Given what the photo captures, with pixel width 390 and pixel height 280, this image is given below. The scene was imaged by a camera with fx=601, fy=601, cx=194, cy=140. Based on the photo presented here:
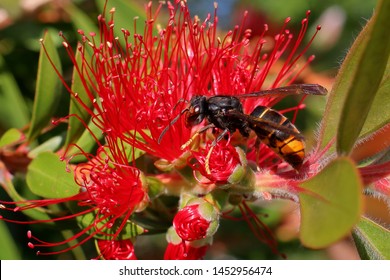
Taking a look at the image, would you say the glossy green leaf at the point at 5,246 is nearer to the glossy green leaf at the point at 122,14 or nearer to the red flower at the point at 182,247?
the red flower at the point at 182,247

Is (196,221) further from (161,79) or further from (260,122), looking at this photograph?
(161,79)

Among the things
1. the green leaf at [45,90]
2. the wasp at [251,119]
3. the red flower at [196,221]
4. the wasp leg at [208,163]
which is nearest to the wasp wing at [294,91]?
the wasp at [251,119]

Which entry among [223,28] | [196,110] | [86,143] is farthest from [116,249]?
[223,28]

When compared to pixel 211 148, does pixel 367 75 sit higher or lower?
higher

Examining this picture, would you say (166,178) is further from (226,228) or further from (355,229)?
(226,228)

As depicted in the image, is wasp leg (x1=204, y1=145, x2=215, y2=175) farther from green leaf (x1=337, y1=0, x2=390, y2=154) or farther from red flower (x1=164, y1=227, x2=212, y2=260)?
green leaf (x1=337, y1=0, x2=390, y2=154)

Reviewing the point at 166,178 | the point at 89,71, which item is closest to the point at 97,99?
the point at 89,71
